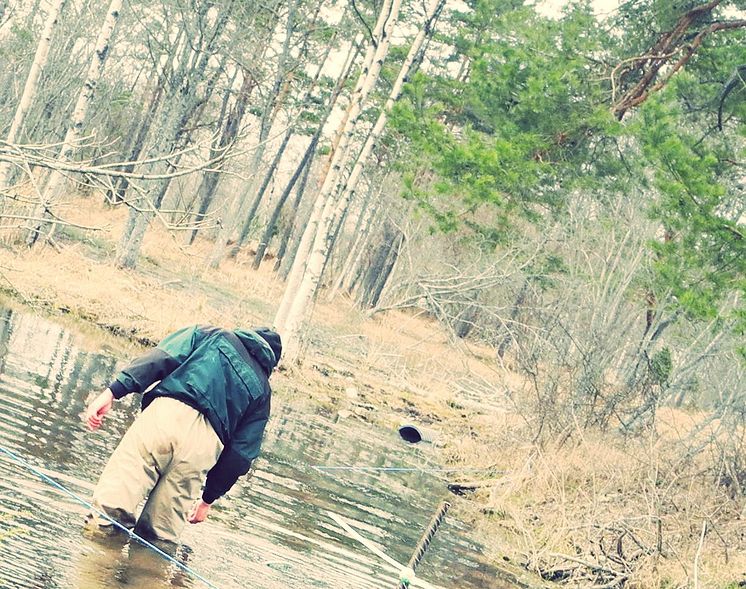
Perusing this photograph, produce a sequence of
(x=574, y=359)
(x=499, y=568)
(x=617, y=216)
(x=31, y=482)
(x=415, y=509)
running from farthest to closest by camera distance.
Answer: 1. (x=617, y=216)
2. (x=574, y=359)
3. (x=415, y=509)
4. (x=499, y=568)
5. (x=31, y=482)

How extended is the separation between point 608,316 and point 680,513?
12.8 meters

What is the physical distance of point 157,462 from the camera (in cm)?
623

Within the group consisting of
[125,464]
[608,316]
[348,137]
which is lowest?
[125,464]

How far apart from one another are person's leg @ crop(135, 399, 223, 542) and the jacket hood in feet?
1.80

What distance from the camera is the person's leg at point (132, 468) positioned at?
20.1 ft

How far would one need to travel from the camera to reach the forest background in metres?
11.1

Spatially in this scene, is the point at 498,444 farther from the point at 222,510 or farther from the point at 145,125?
the point at 145,125

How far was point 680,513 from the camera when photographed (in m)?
10.9

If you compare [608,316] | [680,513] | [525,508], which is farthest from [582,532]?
[608,316]

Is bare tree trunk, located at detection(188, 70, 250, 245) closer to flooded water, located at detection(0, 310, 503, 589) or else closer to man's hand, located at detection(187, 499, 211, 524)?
flooded water, located at detection(0, 310, 503, 589)

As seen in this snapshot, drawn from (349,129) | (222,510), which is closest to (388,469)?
(222,510)

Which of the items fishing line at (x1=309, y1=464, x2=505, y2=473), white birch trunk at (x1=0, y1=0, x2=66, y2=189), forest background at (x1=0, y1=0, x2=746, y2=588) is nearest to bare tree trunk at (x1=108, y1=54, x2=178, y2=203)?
forest background at (x1=0, y1=0, x2=746, y2=588)

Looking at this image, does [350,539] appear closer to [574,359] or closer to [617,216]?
[574,359]

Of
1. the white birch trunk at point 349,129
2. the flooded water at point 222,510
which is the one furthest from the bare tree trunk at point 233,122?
the flooded water at point 222,510
